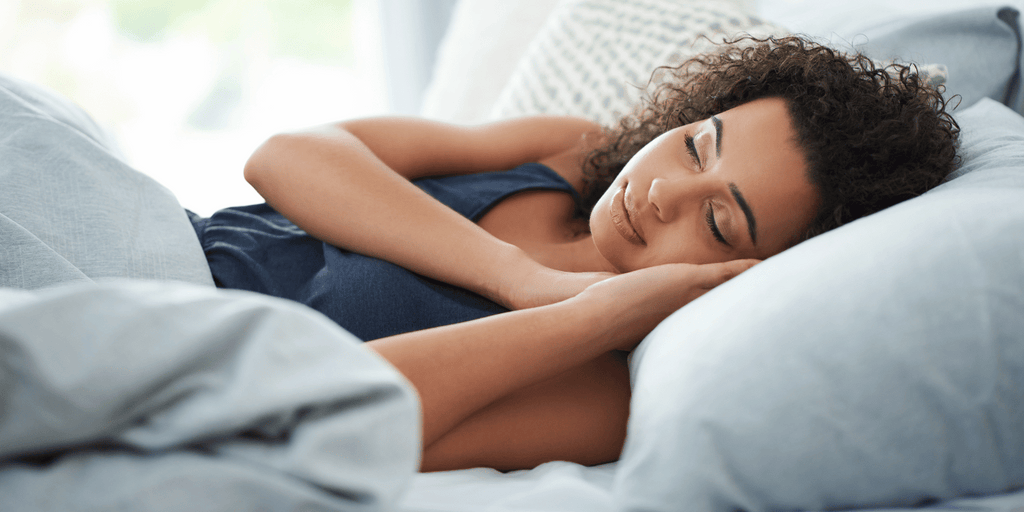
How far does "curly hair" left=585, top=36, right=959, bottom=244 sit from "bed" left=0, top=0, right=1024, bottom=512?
0.24 ft

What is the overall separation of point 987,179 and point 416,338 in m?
0.66

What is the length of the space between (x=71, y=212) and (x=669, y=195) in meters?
0.78

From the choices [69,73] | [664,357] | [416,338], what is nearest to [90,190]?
[416,338]

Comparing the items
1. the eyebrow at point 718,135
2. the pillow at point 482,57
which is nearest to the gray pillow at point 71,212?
the eyebrow at point 718,135

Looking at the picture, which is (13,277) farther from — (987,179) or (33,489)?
(987,179)

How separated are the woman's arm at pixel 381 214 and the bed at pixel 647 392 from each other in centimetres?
24

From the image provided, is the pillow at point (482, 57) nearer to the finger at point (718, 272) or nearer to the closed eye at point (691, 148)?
the closed eye at point (691, 148)

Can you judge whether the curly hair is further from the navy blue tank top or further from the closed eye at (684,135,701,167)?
the navy blue tank top

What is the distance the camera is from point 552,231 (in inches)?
42.0

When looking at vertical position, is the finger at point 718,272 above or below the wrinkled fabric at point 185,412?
below

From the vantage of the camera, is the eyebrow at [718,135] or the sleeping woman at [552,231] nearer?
the sleeping woman at [552,231]

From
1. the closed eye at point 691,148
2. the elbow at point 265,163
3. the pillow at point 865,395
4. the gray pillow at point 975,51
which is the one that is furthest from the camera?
the gray pillow at point 975,51

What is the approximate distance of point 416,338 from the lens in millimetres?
618

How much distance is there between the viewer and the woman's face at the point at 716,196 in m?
0.77
